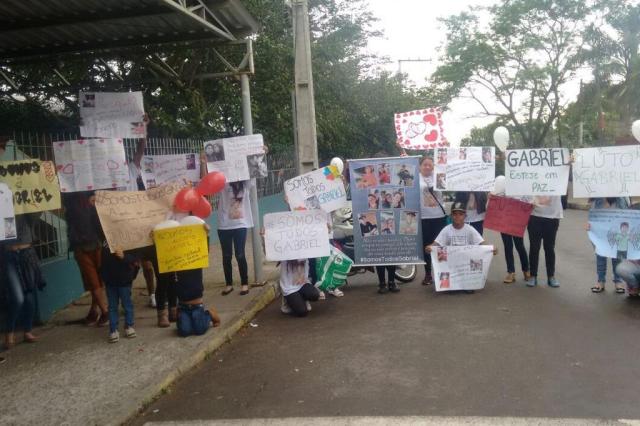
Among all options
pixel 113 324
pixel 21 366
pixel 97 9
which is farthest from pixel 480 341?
pixel 97 9

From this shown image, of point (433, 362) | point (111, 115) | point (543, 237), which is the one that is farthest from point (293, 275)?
point (543, 237)

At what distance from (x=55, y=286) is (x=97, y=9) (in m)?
3.52

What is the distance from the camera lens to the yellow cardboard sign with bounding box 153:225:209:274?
6340 millimetres

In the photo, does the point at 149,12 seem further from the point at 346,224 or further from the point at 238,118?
the point at 238,118

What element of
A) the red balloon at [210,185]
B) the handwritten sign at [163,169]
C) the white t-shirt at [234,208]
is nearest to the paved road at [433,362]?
the white t-shirt at [234,208]

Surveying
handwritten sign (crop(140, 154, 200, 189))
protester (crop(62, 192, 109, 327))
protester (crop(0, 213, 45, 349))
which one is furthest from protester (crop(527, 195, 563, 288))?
protester (crop(0, 213, 45, 349))

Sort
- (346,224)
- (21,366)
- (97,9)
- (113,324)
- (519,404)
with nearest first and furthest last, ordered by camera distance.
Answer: (519,404), (21,366), (113,324), (97,9), (346,224)

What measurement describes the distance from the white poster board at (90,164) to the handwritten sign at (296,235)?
→ 6.18ft

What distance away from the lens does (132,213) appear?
635 cm

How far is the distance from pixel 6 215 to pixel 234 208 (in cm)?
309

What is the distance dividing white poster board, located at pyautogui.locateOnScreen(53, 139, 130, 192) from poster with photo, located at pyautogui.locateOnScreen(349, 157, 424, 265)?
10.6ft

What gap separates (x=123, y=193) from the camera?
640 centimetres

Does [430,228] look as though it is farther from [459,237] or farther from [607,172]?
[607,172]

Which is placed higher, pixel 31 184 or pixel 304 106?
pixel 304 106
